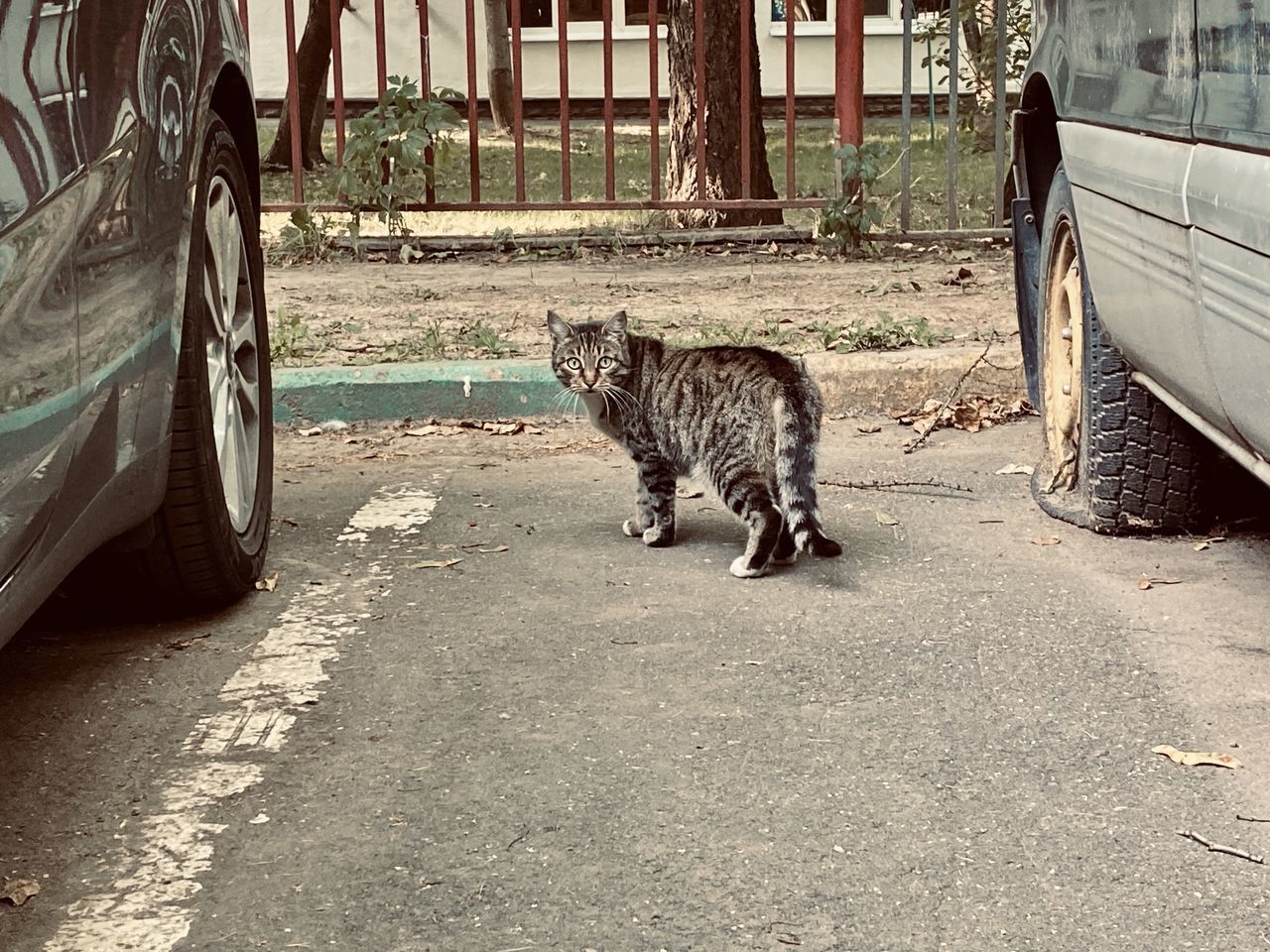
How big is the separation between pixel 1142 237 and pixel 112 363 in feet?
6.96

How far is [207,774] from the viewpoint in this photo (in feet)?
10.8

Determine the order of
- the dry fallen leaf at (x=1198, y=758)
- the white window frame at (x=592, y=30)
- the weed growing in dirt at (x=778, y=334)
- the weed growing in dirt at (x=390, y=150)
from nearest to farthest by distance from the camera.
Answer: the dry fallen leaf at (x=1198, y=758) → the weed growing in dirt at (x=778, y=334) → the weed growing in dirt at (x=390, y=150) → the white window frame at (x=592, y=30)

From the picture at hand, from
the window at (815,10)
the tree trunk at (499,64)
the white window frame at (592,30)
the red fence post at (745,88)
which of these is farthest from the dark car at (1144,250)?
the window at (815,10)

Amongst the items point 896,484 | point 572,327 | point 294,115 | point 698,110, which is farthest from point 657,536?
point 698,110

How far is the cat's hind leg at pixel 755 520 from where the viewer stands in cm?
459

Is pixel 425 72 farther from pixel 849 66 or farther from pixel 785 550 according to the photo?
pixel 785 550

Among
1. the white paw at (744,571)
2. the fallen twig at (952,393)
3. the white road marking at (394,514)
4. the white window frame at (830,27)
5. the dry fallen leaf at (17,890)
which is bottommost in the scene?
the dry fallen leaf at (17,890)

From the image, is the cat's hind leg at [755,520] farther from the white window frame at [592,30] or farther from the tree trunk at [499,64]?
the white window frame at [592,30]

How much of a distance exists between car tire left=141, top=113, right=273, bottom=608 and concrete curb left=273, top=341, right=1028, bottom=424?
171cm

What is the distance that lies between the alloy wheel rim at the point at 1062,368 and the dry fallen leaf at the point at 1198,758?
6.11 ft

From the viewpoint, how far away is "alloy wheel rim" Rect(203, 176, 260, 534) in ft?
13.9

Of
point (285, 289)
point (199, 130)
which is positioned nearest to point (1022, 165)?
point (199, 130)

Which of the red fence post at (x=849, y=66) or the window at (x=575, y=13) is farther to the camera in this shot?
the window at (x=575, y=13)

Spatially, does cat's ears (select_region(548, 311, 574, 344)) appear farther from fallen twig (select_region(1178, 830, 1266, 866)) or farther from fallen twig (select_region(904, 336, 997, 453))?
fallen twig (select_region(1178, 830, 1266, 866))
